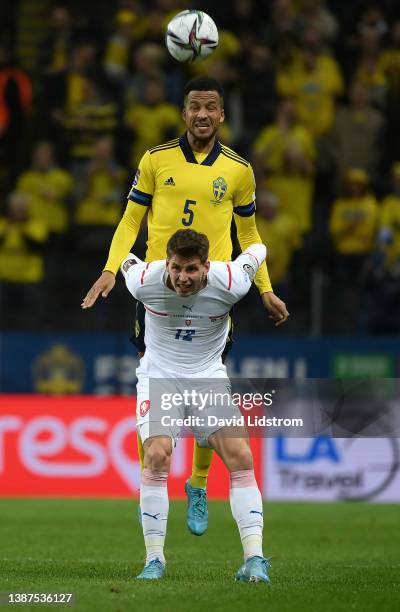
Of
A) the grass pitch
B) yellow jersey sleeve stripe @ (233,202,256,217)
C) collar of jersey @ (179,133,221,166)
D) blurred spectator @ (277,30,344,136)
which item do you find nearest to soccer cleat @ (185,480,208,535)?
the grass pitch

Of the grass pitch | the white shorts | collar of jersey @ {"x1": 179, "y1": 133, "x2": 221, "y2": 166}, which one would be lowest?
the grass pitch

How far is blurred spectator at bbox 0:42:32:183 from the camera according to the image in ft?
59.1

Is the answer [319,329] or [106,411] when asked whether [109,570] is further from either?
[319,329]

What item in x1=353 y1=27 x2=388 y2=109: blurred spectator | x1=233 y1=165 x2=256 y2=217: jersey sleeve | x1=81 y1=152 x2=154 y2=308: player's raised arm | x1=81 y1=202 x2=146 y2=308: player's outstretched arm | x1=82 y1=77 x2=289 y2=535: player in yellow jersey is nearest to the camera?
x1=81 y1=202 x2=146 y2=308: player's outstretched arm

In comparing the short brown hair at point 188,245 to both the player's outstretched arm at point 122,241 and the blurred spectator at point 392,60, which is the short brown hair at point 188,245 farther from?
the blurred spectator at point 392,60

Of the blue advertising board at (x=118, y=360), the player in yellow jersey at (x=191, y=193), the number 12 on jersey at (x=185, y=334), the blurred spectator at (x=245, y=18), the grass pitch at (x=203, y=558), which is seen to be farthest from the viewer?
the blurred spectator at (x=245, y=18)

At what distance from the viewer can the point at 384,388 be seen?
13.6 meters

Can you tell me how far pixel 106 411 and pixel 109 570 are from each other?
240 inches

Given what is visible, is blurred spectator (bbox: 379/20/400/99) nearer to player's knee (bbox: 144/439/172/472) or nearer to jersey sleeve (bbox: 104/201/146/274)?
jersey sleeve (bbox: 104/201/146/274)

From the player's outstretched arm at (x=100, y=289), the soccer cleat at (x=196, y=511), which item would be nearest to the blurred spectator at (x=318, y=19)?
the soccer cleat at (x=196, y=511)

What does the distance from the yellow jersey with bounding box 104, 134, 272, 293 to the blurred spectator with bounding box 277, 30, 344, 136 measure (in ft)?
31.2

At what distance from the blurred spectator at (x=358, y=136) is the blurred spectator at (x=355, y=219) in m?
0.86

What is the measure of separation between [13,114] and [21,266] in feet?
8.43

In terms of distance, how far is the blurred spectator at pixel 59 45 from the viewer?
18797 millimetres
